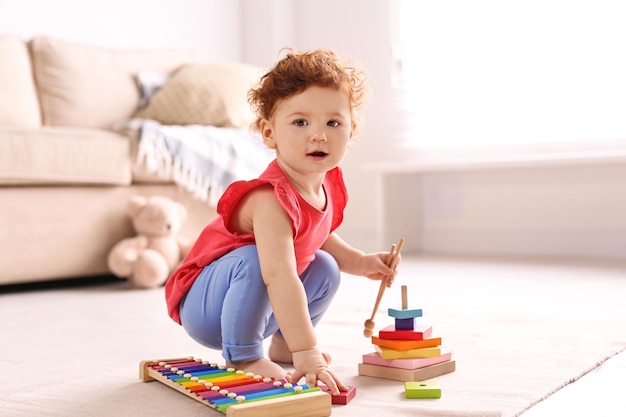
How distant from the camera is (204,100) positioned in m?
3.01

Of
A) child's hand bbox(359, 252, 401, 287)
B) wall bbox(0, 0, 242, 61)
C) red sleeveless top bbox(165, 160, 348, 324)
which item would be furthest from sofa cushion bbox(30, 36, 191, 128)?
child's hand bbox(359, 252, 401, 287)

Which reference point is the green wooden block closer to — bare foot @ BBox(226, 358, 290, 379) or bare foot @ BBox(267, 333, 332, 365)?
bare foot @ BBox(226, 358, 290, 379)

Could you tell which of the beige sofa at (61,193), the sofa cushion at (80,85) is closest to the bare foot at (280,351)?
the beige sofa at (61,193)

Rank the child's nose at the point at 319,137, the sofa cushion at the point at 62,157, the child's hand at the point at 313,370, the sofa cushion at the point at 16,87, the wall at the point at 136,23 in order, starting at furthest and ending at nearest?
the wall at the point at 136,23
the sofa cushion at the point at 16,87
the sofa cushion at the point at 62,157
the child's nose at the point at 319,137
the child's hand at the point at 313,370

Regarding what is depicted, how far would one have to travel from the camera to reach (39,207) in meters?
2.37

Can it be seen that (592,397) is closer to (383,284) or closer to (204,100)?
(383,284)

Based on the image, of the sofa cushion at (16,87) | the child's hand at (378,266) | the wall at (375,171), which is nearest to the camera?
the child's hand at (378,266)

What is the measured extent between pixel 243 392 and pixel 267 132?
1.36 ft

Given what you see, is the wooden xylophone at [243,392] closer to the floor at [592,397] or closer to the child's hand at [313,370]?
the child's hand at [313,370]

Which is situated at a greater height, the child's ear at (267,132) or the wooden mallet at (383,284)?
the child's ear at (267,132)

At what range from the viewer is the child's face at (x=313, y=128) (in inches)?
44.6

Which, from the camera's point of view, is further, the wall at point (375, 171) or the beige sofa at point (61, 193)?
the wall at point (375, 171)

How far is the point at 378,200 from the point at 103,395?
2.35m

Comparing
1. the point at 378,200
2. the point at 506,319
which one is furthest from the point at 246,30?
the point at 506,319
